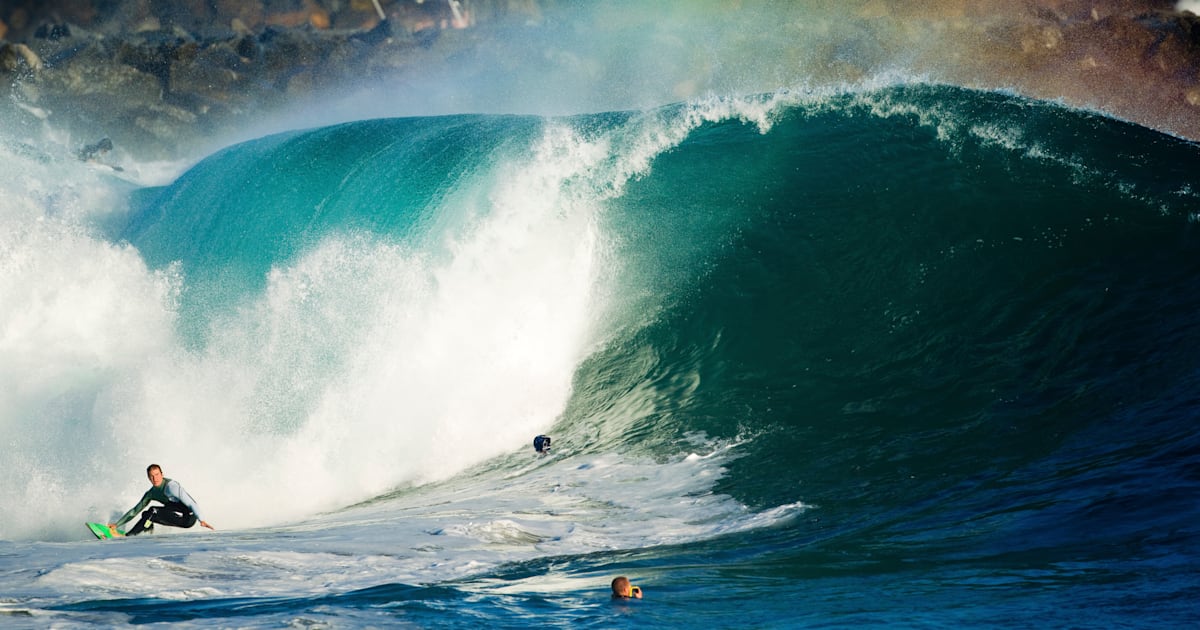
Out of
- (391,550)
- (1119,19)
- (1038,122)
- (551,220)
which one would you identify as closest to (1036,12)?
(1119,19)

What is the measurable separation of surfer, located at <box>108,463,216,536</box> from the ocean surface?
1.56 feet

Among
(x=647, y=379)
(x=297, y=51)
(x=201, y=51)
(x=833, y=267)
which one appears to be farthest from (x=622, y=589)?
(x=297, y=51)

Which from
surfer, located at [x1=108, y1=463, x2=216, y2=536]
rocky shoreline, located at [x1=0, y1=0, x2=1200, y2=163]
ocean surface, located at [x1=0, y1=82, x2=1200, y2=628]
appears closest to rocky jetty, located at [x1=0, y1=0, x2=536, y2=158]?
rocky shoreline, located at [x1=0, y1=0, x2=1200, y2=163]

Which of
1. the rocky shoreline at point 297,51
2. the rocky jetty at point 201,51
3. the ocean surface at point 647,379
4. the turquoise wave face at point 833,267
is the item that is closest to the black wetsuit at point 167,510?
the ocean surface at point 647,379

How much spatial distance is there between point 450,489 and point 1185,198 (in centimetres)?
778

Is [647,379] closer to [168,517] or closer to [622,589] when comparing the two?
[168,517]

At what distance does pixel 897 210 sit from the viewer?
10.5 metres

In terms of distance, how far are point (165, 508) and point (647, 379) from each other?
4.46 meters

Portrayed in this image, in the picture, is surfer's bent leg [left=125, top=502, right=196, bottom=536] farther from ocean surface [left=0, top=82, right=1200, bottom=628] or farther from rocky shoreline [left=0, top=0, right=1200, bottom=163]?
rocky shoreline [left=0, top=0, right=1200, bottom=163]

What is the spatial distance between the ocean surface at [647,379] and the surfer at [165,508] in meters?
0.48

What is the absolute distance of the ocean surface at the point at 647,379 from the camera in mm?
4832

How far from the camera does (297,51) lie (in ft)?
170

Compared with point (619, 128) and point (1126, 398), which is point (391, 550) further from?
point (619, 128)

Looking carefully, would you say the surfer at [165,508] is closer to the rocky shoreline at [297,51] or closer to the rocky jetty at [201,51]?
A: the rocky shoreline at [297,51]
